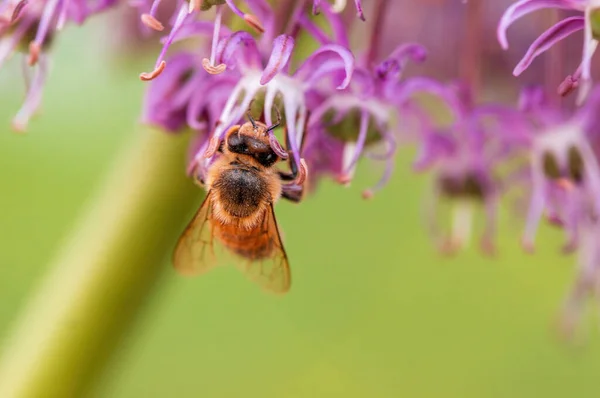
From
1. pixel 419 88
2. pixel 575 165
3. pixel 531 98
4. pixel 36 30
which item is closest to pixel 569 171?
pixel 575 165

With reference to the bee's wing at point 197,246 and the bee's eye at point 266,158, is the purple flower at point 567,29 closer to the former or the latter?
the bee's eye at point 266,158

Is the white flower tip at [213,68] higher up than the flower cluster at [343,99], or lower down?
lower down

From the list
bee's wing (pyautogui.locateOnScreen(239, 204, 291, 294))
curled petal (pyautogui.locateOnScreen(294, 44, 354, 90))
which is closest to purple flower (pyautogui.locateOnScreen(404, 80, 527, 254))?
curled petal (pyautogui.locateOnScreen(294, 44, 354, 90))

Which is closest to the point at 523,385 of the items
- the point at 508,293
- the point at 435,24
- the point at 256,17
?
the point at 508,293

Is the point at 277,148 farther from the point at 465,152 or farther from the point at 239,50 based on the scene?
the point at 465,152

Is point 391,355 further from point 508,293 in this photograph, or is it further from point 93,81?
point 93,81

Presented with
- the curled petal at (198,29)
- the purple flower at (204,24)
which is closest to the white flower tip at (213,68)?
the purple flower at (204,24)
